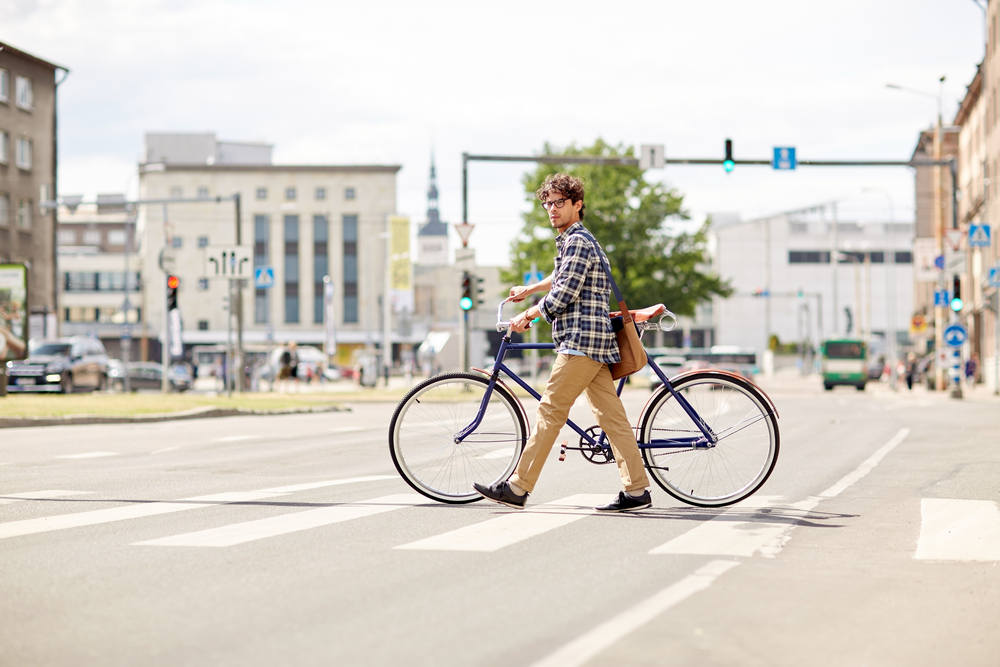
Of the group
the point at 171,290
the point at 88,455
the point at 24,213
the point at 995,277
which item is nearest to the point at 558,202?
the point at 88,455

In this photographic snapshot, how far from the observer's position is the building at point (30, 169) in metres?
56.3

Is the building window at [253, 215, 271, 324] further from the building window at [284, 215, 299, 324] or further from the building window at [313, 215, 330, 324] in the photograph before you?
the building window at [313, 215, 330, 324]

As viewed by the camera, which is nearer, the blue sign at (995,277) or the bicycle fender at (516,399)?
the bicycle fender at (516,399)

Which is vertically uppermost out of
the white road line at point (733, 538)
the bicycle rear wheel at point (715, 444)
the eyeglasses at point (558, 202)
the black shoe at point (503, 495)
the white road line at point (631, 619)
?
the eyeglasses at point (558, 202)

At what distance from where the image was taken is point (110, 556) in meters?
6.30

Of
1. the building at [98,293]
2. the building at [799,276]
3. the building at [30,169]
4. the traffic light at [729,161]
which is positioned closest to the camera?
the traffic light at [729,161]

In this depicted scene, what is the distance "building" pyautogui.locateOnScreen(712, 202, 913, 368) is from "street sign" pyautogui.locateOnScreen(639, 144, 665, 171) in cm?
8633

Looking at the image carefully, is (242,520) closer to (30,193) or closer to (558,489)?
(558,489)

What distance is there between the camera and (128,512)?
26.7 feet

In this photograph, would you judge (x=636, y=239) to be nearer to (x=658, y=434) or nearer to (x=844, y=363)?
(x=844, y=363)

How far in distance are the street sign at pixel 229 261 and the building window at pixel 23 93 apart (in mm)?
30818

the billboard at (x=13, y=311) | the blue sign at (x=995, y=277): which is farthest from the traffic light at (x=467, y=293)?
the blue sign at (x=995, y=277)

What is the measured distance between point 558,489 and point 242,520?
2718 millimetres

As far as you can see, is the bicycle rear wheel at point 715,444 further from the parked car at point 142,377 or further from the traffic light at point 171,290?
the parked car at point 142,377
